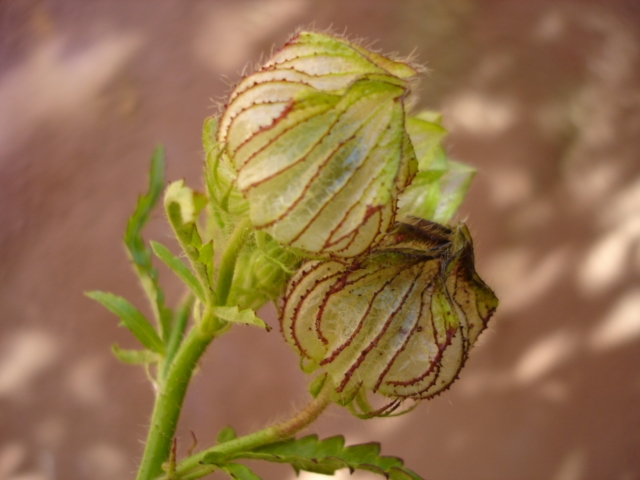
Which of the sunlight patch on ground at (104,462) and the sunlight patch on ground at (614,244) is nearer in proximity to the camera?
the sunlight patch on ground at (104,462)

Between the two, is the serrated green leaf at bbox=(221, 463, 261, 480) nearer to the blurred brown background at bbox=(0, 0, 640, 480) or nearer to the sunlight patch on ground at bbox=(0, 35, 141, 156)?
the blurred brown background at bbox=(0, 0, 640, 480)

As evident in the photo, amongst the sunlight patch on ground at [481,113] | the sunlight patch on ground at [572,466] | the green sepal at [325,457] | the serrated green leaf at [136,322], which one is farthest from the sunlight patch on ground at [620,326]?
the serrated green leaf at [136,322]

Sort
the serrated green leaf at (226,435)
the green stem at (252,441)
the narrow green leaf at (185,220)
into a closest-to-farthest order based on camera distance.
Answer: the narrow green leaf at (185,220)
the green stem at (252,441)
the serrated green leaf at (226,435)

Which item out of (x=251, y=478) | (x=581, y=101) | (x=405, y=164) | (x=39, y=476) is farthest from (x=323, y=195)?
(x=581, y=101)

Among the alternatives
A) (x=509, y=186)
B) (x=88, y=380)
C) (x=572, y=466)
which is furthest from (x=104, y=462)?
(x=509, y=186)

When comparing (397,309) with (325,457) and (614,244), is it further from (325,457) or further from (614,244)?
(614,244)

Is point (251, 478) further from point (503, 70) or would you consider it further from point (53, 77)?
point (503, 70)

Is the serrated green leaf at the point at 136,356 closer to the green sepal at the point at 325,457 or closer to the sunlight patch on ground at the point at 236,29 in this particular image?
the green sepal at the point at 325,457
